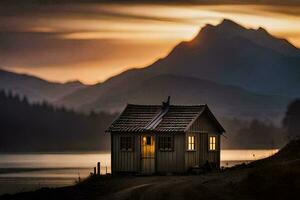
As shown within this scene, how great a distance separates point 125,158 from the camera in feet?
288

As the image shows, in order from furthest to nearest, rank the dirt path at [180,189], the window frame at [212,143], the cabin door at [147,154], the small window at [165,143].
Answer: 1. the window frame at [212,143]
2. the cabin door at [147,154]
3. the small window at [165,143]
4. the dirt path at [180,189]

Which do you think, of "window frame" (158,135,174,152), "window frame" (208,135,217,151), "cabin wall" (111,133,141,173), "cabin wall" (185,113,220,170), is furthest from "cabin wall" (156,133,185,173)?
"window frame" (208,135,217,151)

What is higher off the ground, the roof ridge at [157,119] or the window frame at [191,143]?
the roof ridge at [157,119]

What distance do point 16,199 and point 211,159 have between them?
21.5m

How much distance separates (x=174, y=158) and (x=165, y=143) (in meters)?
1.34

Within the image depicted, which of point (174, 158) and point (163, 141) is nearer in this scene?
point (174, 158)

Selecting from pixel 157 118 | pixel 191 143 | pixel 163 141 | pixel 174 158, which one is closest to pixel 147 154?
pixel 163 141

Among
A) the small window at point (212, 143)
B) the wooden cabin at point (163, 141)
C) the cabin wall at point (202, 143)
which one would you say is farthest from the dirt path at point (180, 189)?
the small window at point (212, 143)

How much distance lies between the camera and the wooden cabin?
86562 mm

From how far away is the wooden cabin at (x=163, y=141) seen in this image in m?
86.6

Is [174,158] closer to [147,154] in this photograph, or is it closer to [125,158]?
[147,154]

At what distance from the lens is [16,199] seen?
73.3 m

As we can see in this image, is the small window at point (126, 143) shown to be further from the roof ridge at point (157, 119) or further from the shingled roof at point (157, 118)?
the roof ridge at point (157, 119)

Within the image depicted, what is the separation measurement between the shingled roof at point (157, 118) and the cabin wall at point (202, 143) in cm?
69
